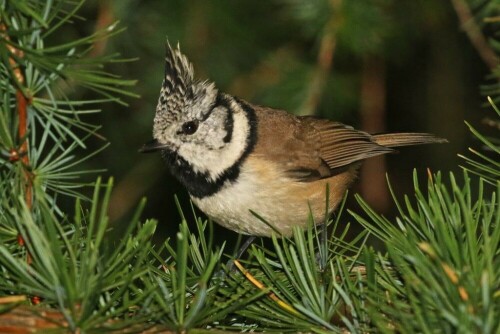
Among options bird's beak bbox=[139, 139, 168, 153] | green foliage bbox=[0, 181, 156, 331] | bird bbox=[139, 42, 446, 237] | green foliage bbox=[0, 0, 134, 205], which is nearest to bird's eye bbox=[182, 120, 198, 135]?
bird bbox=[139, 42, 446, 237]

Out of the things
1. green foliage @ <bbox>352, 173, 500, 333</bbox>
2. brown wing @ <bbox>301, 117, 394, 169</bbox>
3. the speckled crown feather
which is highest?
the speckled crown feather

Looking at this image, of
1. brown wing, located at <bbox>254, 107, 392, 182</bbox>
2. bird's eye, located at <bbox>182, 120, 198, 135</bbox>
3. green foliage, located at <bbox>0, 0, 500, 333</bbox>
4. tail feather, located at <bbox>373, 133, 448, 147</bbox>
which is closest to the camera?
green foliage, located at <bbox>0, 0, 500, 333</bbox>

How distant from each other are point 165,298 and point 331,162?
7.97 feet

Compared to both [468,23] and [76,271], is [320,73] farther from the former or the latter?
[76,271]

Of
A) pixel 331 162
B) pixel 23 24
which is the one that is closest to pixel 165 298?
pixel 23 24

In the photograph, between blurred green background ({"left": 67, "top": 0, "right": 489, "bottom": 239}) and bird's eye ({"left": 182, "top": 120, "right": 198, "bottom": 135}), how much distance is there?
938 millimetres

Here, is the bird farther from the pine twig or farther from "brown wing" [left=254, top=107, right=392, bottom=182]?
the pine twig

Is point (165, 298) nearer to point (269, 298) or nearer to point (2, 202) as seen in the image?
point (269, 298)

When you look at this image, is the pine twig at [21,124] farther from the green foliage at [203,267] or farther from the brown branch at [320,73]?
the brown branch at [320,73]

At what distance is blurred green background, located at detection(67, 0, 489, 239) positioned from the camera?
460cm

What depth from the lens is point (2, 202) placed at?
100 inches

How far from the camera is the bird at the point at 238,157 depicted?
12.5ft

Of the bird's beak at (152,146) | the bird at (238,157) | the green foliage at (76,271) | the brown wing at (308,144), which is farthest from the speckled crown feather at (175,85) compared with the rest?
the green foliage at (76,271)

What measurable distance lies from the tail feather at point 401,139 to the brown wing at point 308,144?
0.32 ft
